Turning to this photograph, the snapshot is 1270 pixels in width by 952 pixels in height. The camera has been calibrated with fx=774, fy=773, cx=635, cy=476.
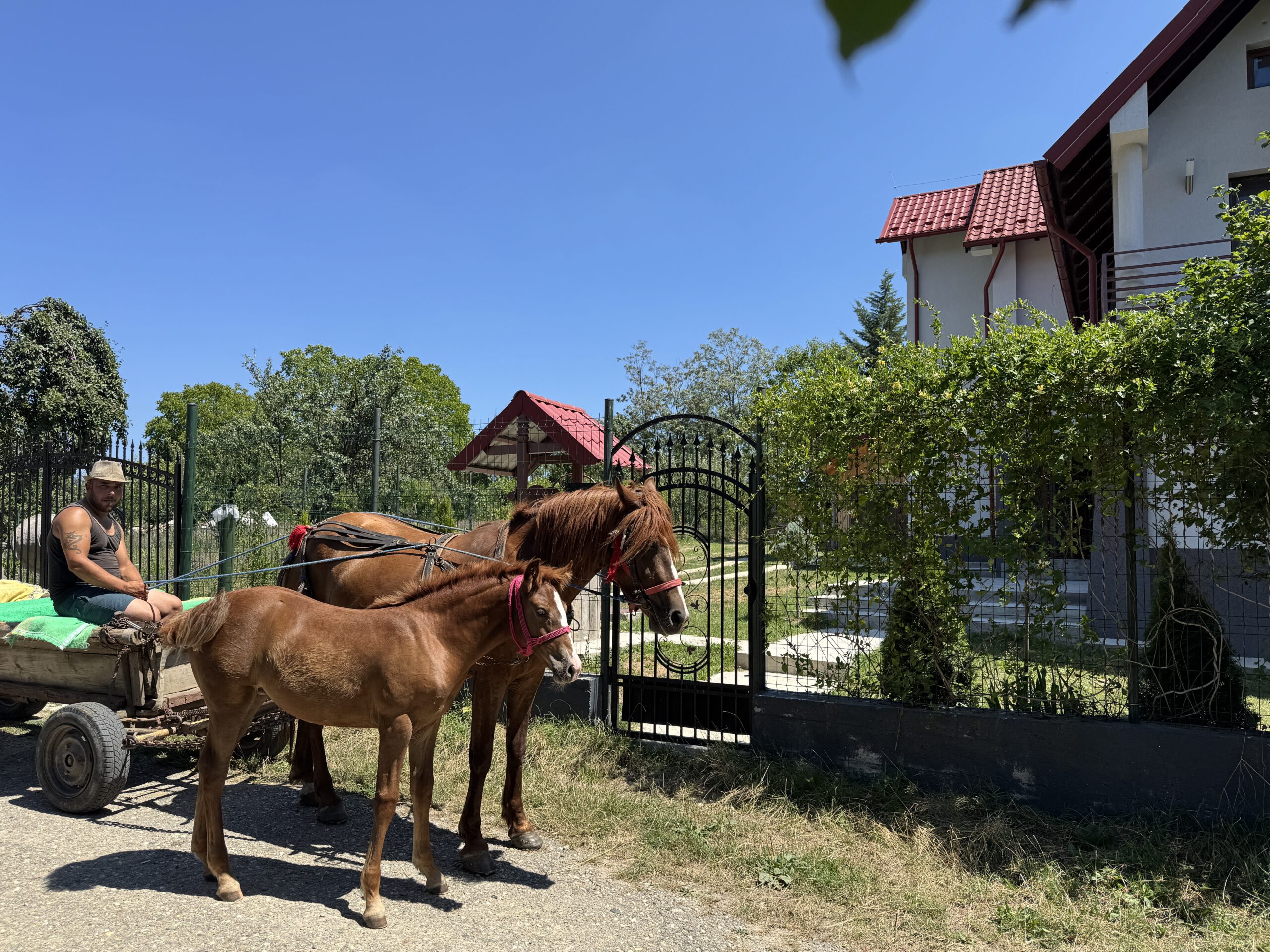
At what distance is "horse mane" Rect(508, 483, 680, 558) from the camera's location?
15.6ft

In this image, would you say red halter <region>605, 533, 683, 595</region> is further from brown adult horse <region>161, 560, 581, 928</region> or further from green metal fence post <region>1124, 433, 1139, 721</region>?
green metal fence post <region>1124, 433, 1139, 721</region>

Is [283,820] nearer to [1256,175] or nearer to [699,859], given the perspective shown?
[699,859]

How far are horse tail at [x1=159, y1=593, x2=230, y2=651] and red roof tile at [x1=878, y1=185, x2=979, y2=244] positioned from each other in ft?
53.9

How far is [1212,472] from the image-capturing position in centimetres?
466

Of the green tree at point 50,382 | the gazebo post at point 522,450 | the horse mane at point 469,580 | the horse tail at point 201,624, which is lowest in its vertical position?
the horse tail at point 201,624

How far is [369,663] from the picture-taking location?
390 cm

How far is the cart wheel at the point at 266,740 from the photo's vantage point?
604 cm

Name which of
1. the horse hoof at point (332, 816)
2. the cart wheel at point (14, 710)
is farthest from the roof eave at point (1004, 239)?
the cart wheel at point (14, 710)

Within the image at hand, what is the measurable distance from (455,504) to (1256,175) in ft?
56.7

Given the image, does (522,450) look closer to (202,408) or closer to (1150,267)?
(1150,267)

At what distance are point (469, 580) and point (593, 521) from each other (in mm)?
931

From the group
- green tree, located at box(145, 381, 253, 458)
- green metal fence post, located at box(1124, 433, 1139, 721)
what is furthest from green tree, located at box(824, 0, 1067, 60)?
green tree, located at box(145, 381, 253, 458)

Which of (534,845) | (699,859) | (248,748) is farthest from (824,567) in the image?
(248,748)

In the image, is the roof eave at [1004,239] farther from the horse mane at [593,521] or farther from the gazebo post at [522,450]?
the horse mane at [593,521]
